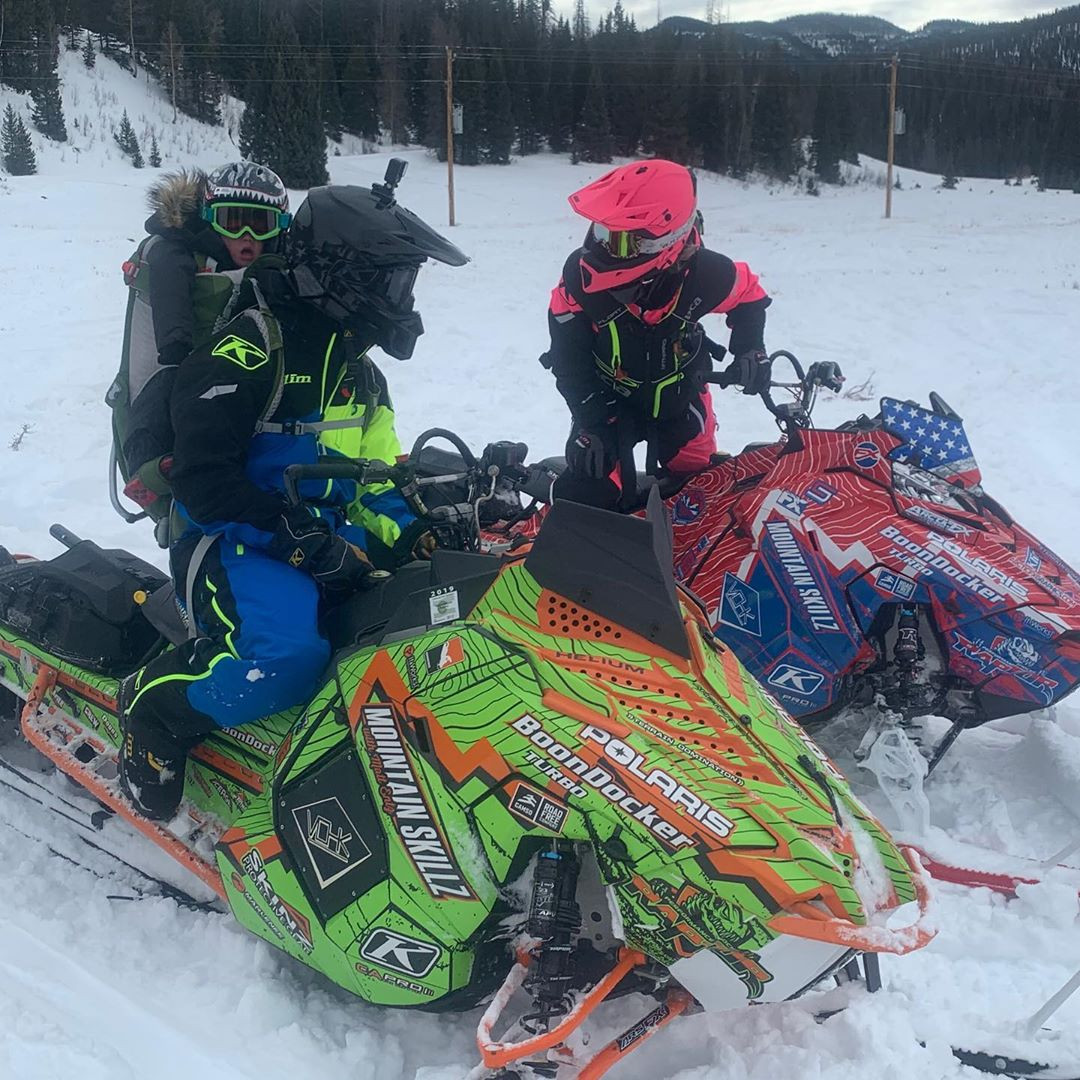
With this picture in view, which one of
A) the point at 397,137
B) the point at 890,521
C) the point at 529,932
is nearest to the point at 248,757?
the point at 529,932

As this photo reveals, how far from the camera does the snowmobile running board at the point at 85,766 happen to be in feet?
8.95

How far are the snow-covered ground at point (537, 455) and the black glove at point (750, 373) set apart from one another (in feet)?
4.99

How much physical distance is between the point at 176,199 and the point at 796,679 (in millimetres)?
2970

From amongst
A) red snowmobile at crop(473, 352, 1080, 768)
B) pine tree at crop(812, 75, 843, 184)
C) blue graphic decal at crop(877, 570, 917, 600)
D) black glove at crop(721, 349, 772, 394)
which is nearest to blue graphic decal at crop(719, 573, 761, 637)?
red snowmobile at crop(473, 352, 1080, 768)

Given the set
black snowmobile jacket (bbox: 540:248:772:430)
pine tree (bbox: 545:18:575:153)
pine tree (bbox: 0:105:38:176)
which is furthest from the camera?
pine tree (bbox: 545:18:575:153)

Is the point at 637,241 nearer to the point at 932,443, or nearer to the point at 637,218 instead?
the point at 637,218

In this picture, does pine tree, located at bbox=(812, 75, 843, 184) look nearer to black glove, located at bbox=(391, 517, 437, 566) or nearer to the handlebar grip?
black glove, located at bbox=(391, 517, 437, 566)

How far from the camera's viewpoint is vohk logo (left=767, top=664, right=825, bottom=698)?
3.29 metres

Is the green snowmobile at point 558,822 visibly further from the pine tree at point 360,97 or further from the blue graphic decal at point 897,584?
the pine tree at point 360,97

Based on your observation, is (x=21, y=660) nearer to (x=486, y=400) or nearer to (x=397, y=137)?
(x=486, y=400)

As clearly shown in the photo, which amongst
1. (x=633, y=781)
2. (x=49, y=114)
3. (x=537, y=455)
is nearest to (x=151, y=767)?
(x=633, y=781)

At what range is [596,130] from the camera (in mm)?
43375

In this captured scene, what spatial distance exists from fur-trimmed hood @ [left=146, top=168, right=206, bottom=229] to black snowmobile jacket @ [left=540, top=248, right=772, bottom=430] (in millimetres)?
1477

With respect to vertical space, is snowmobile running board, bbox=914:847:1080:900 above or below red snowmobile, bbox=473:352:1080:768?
below
